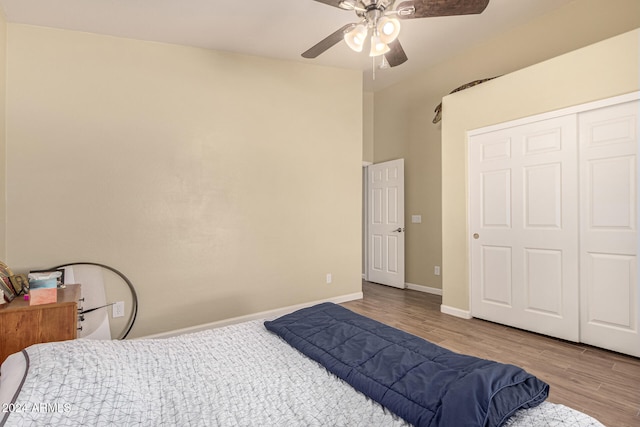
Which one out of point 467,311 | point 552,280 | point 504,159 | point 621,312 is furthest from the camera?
point 467,311

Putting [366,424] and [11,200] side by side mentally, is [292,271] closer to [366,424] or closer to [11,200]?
[11,200]

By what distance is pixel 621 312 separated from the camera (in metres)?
2.56

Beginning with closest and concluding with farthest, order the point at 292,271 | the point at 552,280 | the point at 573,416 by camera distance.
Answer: the point at 573,416 < the point at 552,280 < the point at 292,271

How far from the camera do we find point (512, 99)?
3.20m

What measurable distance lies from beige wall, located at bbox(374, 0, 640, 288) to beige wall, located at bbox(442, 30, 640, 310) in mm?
90

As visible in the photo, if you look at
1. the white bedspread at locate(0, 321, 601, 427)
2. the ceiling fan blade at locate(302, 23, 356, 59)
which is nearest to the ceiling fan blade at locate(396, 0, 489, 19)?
the ceiling fan blade at locate(302, 23, 356, 59)

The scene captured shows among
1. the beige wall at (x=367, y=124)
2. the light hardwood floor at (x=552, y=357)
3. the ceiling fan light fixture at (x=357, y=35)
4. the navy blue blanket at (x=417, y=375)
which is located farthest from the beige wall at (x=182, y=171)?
the navy blue blanket at (x=417, y=375)

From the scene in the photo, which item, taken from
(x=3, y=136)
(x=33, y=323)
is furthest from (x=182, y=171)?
(x=33, y=323)

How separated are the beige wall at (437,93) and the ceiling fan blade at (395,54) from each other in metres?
1.53

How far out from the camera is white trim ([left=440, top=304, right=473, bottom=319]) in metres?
3.54

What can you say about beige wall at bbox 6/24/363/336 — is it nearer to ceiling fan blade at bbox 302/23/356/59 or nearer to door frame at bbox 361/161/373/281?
ceiling fan blade at bbox 302/23/356/59

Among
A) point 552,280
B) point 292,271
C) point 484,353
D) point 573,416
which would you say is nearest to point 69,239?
point 292,271

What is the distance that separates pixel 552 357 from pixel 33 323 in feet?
11.9

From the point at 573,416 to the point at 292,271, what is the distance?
3.07 metres
